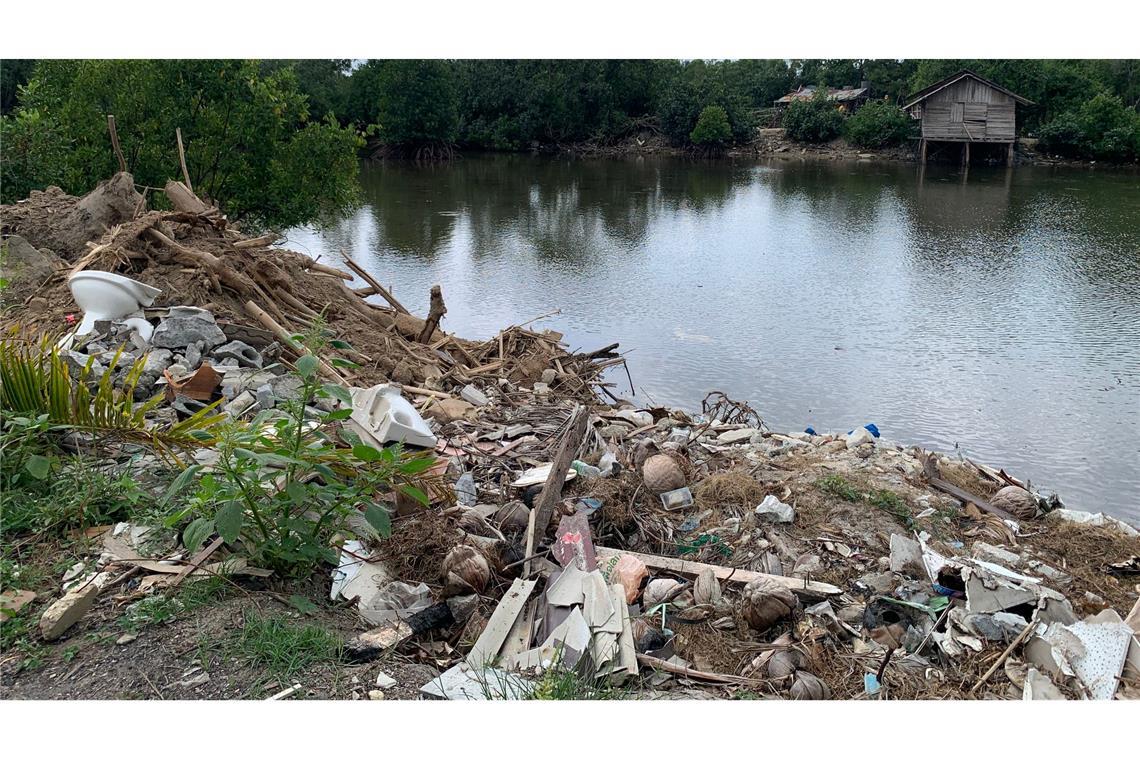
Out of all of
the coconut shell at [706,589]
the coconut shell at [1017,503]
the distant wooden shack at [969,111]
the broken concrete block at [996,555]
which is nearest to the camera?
the coconut shell at [706,589]

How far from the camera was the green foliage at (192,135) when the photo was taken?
34.0ft

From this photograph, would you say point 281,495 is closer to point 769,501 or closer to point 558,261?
point 769,501

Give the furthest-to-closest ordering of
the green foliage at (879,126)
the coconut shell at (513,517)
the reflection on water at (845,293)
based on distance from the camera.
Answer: the green foliage at (879,126)
the reflection on water at (845,293)
the coconut shell at (513,517)

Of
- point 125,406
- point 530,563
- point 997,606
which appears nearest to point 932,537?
point 997,606

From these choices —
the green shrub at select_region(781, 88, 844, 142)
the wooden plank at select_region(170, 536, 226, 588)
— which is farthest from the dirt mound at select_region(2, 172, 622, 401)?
the green shrub at select_region(781, 88, 844, 142)

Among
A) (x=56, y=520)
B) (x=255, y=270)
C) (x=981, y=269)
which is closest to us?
(x=56, y=520)

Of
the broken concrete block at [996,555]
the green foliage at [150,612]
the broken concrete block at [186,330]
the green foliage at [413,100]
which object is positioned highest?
the green foliage at [413,100]

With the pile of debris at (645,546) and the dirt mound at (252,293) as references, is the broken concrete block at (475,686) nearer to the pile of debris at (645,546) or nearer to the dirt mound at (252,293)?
the pile of debris at (645,546)

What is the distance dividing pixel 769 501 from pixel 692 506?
44 cm

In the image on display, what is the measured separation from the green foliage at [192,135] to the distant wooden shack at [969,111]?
923 inches

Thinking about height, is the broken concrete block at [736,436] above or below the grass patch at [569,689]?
below

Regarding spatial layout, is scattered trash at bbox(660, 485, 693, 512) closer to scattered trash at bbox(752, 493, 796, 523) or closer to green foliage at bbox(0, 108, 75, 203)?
scattered trash at bbox(752, 493, 796, 523)

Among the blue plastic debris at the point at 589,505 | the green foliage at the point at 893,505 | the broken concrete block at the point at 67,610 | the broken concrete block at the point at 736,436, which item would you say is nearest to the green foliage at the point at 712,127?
the broken concrete block at the point at 736,436

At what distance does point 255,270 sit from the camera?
715 centimetres
